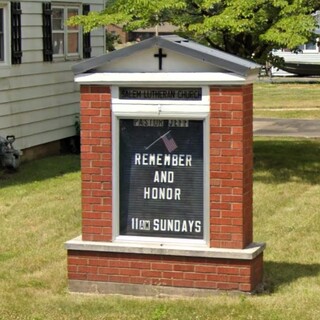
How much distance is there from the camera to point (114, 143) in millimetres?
8828

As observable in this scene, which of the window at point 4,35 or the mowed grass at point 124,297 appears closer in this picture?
the mowed grass at point 124,297

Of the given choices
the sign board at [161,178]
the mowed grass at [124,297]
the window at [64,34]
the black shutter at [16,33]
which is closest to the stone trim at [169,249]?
the sign board at [161,178]

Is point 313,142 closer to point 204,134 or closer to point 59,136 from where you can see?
point 59,136

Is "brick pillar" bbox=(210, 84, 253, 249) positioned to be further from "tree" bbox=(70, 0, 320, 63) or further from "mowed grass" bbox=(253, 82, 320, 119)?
"mowed grass" bbox=(253, 82, 320, 119)

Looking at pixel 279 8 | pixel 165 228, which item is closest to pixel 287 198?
pixel 279 8

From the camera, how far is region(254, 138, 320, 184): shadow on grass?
→ 16750 millimetres

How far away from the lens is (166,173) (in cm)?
874

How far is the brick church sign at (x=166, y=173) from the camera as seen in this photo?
848 cm

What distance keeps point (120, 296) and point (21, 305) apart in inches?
34.7

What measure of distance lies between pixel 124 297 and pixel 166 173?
1124mm

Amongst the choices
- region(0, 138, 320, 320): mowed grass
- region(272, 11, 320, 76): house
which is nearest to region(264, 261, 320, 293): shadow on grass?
region(0, 138, 320, 320): mowed grass

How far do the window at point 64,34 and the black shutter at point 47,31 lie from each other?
0.36m

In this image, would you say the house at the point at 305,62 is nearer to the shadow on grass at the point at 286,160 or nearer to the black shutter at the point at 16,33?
the shadow on grass at the point at 286,160

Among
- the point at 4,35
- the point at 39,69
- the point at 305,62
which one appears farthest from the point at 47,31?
the point at 305,62
